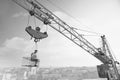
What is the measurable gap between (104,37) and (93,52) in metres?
3.96

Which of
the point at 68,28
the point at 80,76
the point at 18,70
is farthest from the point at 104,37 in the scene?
the point at 18,70

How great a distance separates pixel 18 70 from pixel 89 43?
76196mm

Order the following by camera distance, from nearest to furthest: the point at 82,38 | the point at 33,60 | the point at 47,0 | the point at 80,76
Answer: the point at 33,60 < the point at 47,0 < the point at 82,38 < the point at 80,76

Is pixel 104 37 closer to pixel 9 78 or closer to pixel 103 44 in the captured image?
pixel 103 44

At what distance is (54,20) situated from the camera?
12.9m

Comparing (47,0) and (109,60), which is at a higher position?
(47,0)

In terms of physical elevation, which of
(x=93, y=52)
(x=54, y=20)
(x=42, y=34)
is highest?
(x=54, y=20)

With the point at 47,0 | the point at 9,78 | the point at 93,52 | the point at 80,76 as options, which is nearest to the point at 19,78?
the point at 9,78

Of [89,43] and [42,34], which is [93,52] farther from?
[42,34]

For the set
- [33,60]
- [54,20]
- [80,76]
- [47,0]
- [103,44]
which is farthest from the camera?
[80,76]

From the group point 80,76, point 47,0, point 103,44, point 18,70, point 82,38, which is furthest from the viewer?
point 18,70

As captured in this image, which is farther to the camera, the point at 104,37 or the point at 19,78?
the point at 19,78

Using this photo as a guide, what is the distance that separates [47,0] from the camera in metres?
10.6

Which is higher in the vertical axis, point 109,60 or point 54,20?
point 54,20
